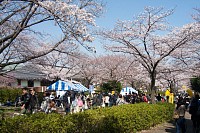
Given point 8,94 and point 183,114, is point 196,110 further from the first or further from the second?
point 8,94

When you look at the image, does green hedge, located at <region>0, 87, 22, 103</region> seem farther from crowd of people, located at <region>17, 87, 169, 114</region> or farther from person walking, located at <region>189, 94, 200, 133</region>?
person walking, located at <region>189, 94, 200, 133</region>

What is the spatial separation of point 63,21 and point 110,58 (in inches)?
1252

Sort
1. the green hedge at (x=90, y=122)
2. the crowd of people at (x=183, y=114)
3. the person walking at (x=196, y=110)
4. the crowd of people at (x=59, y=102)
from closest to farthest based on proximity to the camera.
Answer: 1. the green hedge at (x=90, y=122)
2. the crowd of people at (x=183, y=114)
3. the person walking at (x=196, y=110)
4. the crowd of people at (x=59, y=102)

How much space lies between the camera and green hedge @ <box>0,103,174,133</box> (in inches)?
214

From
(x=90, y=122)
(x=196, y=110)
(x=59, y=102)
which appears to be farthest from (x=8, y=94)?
(x=90, y=122)

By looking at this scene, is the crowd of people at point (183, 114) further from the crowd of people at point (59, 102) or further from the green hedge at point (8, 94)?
the green hedge at point (8, 94)

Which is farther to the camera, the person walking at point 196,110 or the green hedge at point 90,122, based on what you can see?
the person walking at point 196,110

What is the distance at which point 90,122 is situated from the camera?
7.34m

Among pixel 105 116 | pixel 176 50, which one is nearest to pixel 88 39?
pixel 105 116

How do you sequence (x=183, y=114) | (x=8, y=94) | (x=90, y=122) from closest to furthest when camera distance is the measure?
(x=90, y=122)
(x=183, y=114)
(x=8, y=94)

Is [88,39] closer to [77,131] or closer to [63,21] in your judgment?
[63,21]

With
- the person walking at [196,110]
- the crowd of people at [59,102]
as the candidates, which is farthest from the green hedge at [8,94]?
the person walking at [196,110]

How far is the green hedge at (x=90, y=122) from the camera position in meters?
5.45

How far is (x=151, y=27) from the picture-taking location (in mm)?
15391
